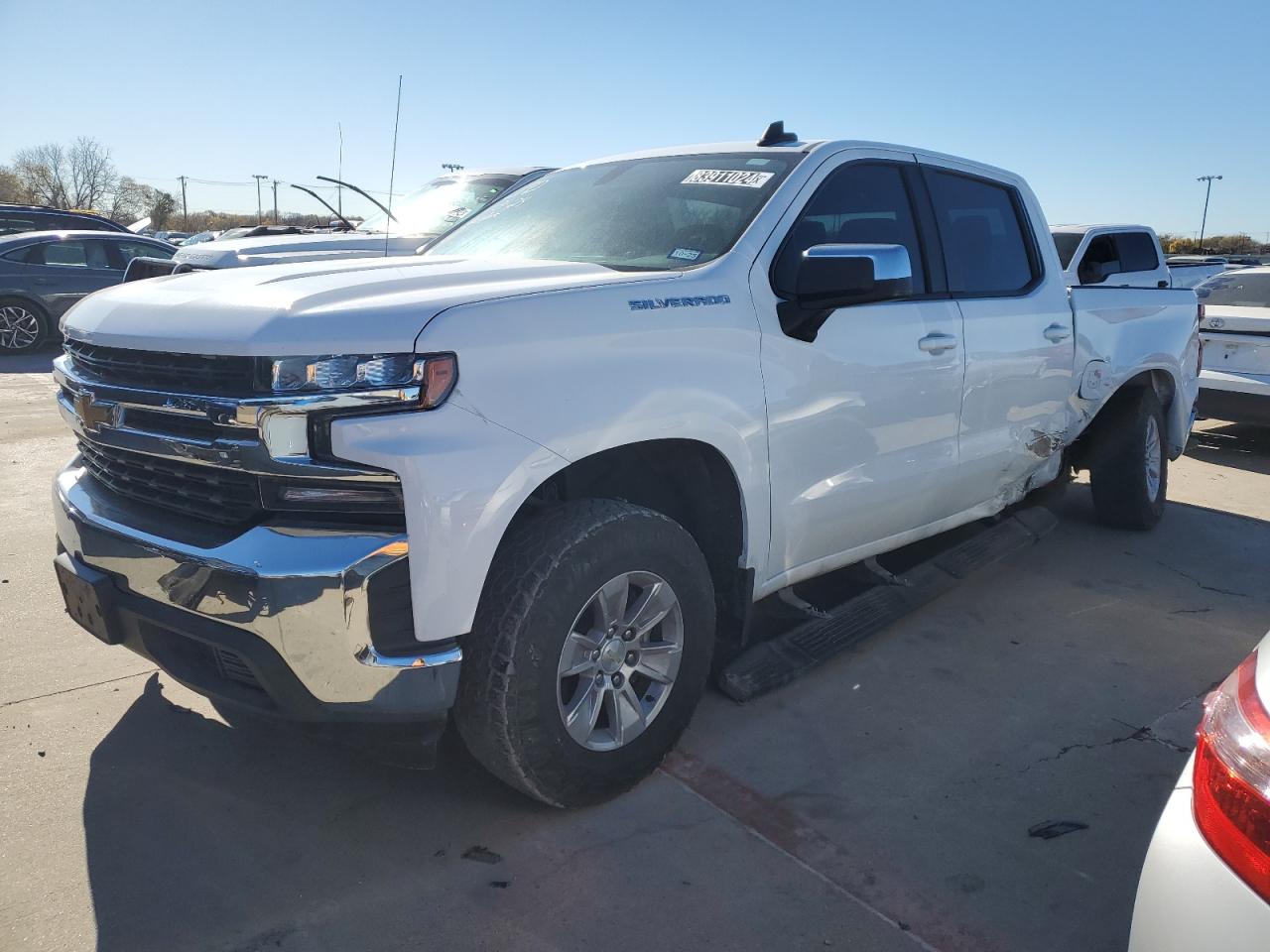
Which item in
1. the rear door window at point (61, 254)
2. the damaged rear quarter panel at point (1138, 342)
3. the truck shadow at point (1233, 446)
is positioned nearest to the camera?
the damaged rear quarter panel at point (1138, 342)

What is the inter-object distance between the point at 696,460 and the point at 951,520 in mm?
1652

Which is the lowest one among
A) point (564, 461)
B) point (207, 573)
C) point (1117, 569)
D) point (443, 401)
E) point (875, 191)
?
point (1117, 569)

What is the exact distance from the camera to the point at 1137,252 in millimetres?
10742

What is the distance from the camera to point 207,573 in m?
2.36

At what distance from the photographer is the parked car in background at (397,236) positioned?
793cm

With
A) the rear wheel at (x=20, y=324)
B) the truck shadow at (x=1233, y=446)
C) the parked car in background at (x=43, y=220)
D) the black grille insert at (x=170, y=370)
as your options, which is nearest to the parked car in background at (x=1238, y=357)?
the truck shadow at (x=1233, y=446)

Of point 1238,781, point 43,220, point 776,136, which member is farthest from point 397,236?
point 43,220

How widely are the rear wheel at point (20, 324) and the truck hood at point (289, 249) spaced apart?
15.3ft

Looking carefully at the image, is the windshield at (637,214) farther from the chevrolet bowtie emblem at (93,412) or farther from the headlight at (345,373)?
the chevrolet bowtie emblem at (93,412)

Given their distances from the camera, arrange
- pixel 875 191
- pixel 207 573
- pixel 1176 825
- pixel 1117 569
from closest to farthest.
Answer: pixel 1176 825
pixel 207 573
pixel 875 191
pixel 1117 569

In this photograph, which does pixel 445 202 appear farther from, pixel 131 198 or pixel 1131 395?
pixel 131 198

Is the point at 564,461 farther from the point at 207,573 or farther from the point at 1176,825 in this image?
the point at 1176,825

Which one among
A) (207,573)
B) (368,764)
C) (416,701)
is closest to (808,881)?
(416,701)

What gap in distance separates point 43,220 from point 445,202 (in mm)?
10641
